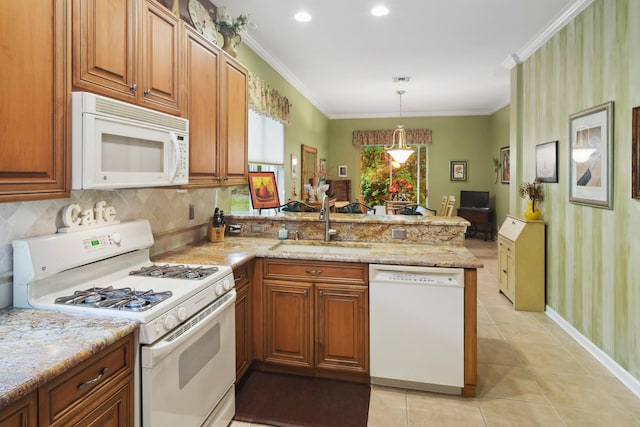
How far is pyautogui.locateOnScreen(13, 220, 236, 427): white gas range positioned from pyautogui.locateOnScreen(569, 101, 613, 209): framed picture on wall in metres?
2.80

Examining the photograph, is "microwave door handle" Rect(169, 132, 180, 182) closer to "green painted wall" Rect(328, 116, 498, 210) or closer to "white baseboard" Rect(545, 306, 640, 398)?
"white baseboard" Rect(545, 306, 640, 398)

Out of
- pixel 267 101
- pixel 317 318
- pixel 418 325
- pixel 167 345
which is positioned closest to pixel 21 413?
pixel 167 345

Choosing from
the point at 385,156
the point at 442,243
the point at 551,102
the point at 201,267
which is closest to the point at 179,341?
the point at 201,267

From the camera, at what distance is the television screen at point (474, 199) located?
27.6 ft

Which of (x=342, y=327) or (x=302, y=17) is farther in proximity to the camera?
(x=302, y=17)

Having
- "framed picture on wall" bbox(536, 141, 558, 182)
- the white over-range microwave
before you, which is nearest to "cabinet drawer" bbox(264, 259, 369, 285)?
the white over-range microwave

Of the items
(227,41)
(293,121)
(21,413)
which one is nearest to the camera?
(21,413)

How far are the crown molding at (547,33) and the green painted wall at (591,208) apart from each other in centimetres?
6

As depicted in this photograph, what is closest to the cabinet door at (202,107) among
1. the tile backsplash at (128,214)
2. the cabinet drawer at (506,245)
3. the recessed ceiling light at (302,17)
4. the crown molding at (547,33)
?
the tile backsplash at (128,214)

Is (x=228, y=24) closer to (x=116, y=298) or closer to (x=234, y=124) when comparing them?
(x=234, y=124)

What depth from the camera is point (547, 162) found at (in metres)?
4.02

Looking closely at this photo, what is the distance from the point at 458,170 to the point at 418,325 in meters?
7.10

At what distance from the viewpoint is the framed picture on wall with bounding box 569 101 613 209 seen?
2.89 m

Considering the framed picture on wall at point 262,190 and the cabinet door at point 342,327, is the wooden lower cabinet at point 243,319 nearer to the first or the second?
the cabinet door at point 342,327
